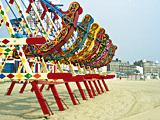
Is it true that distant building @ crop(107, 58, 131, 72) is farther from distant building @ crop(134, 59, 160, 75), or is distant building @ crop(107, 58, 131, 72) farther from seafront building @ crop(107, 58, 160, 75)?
distant building @ crop(134, 59, 160, 75)

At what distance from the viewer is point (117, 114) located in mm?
6215

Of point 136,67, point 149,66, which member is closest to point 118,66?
point 136,67

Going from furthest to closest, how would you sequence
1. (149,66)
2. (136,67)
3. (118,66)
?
1. (149,66)
2. (136,67)
3. (118,66)

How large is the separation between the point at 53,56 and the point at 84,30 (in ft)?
4.92

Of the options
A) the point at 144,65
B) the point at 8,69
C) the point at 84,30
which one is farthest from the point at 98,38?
the point at 144,65

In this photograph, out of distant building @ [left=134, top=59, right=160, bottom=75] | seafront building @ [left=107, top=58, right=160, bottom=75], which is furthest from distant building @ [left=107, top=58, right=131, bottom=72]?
distant building @ [left=134, top=59, right=160, bottom=75]

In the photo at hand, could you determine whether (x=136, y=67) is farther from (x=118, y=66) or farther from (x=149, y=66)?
(x=118, y=66)

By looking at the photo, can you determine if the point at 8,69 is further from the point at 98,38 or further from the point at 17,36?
the point at 17,36

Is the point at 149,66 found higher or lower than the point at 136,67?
higher

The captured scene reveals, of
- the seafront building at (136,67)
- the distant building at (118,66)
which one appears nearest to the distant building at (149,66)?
the seafront building at (136,67)

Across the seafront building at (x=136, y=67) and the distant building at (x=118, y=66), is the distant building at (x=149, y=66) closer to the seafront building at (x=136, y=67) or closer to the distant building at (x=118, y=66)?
the seafront building at (x=136, y=67)

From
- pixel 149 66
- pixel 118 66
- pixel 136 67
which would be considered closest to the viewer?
pixel 118 66

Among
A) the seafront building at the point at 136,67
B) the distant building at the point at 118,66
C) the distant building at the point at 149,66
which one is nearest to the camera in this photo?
the distant building at the point at 118,66

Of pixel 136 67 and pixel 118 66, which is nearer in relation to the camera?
pixel 118 66
